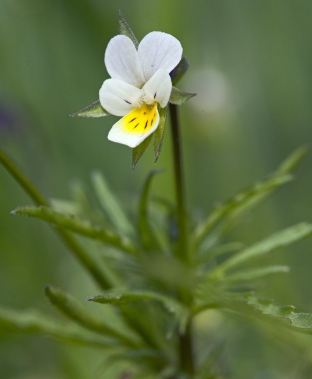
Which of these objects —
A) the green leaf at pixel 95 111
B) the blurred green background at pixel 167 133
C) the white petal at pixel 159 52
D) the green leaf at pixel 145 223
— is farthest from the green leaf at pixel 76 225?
the blurred green background at pixel 167 133

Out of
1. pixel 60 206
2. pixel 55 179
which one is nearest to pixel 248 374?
pixel 60 206

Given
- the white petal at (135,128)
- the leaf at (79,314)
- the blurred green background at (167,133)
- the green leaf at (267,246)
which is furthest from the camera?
the blurred green background at (167,133)

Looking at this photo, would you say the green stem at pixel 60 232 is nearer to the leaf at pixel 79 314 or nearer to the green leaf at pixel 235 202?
the leaf at pixel 79 314

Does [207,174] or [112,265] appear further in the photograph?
[207,174]

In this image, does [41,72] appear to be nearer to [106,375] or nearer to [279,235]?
[106,375]

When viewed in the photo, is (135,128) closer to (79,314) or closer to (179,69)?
(179,69)

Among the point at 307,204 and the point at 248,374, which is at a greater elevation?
the point at 307,204

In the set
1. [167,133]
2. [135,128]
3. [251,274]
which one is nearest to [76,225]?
[135,128]
